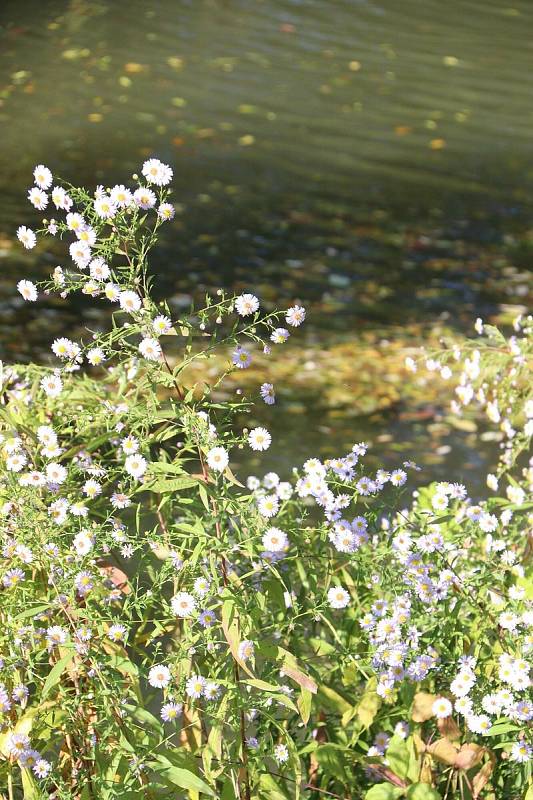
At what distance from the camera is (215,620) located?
6.69ft

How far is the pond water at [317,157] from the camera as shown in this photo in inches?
270

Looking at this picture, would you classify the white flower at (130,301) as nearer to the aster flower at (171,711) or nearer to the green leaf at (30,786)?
the aster flower at (171,711)

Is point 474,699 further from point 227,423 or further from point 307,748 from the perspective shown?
point 227,423

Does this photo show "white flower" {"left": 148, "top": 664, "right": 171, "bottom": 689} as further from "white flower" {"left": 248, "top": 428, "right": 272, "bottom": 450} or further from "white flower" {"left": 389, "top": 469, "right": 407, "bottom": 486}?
"white flower" {"left": 389, "top": 469, "right": 407, "bottom": 486}

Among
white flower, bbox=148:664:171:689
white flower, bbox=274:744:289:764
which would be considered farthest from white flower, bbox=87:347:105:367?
white flower, bbox=274:744:289:764

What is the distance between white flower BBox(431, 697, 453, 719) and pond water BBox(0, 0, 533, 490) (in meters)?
3.38

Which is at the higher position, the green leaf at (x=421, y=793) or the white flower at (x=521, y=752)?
the white flower at (x=521, y=752)

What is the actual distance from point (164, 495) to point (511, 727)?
0.79 m

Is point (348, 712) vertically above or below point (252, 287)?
above

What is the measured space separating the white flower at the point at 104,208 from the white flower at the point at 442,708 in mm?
1129

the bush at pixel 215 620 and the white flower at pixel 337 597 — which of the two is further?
the white flower at pixel 337 597

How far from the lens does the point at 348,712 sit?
240cm

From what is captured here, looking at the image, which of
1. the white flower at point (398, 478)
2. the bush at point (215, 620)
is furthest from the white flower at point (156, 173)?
the white flower at point (398, 478)

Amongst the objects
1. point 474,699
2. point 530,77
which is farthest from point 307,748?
point 530,77
